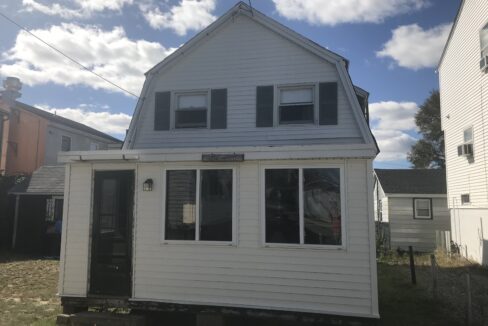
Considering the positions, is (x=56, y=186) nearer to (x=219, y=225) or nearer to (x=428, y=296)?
(x=219, y=225)

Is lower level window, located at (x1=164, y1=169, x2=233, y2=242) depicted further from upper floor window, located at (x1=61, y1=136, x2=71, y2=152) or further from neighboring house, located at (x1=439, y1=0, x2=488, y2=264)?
upper floor window, located at (x1=61, y1=136, x2=71, y2=152)

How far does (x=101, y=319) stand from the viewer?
7.07 meters

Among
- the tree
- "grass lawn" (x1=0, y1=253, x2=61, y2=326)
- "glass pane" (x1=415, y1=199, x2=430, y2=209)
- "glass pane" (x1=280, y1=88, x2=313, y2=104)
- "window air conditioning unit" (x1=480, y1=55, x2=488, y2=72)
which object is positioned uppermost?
the tree

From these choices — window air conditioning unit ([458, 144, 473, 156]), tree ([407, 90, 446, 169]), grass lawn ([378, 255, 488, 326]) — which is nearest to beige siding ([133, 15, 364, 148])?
grass lawn ([378, 255, 488, 326])

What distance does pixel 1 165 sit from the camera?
2127cm

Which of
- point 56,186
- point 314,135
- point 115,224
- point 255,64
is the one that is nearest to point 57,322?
point 115,224

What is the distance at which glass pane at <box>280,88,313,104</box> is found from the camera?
1217 cm

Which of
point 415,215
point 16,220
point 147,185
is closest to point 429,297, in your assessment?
point 147,185

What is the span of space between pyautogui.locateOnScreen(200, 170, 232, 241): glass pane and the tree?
121 ft

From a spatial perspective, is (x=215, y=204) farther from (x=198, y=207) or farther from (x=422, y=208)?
(x=422, y=208)

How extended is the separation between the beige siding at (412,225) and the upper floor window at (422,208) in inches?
5.8

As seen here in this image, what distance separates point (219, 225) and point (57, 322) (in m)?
3.45

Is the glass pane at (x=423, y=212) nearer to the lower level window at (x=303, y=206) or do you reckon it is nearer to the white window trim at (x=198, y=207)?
the lower level window at (x=303, y=206)

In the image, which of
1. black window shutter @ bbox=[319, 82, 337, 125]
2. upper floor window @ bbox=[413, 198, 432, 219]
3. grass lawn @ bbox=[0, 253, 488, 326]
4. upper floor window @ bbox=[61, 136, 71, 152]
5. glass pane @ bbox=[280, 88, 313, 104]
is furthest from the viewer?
upper floor window @ bbox=[61, 136, 71, 152]
